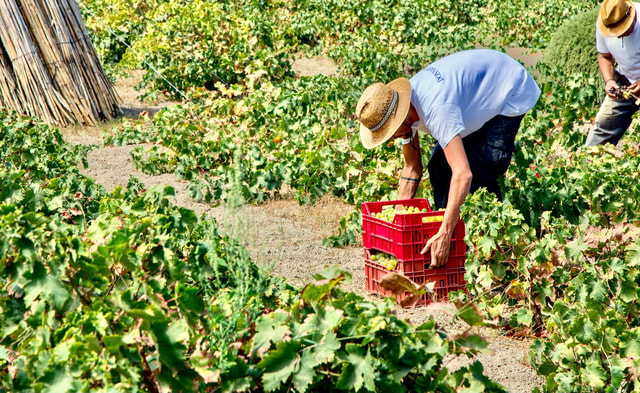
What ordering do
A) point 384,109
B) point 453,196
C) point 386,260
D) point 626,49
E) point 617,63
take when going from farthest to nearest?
point 617,63 → point 626,49 → point 386,260 → point 384,109 → point 453,196

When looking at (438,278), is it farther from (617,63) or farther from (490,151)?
(617,63)

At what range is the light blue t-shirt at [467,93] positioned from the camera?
355 centimetres

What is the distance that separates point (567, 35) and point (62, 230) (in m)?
7.29

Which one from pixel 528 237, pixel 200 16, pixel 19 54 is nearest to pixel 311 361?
pixel 528 237

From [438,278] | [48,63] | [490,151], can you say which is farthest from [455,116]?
[48,63]

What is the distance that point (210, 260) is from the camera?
7.93 ft

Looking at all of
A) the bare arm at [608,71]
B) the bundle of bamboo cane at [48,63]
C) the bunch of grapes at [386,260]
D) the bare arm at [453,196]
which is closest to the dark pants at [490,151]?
the bare arm at [453,196]

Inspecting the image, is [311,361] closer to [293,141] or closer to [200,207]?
[200,207]

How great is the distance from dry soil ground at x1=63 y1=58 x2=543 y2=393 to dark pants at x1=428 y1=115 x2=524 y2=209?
2.58ft

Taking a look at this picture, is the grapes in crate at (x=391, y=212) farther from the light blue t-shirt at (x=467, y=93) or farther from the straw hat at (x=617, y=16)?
the straw hat at (x=617, y=16)

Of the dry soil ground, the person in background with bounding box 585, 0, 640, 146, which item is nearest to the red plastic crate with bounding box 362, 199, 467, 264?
the dry soil ground

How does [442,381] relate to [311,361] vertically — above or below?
below

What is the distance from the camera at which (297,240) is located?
4977 mm

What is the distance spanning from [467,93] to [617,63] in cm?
219
